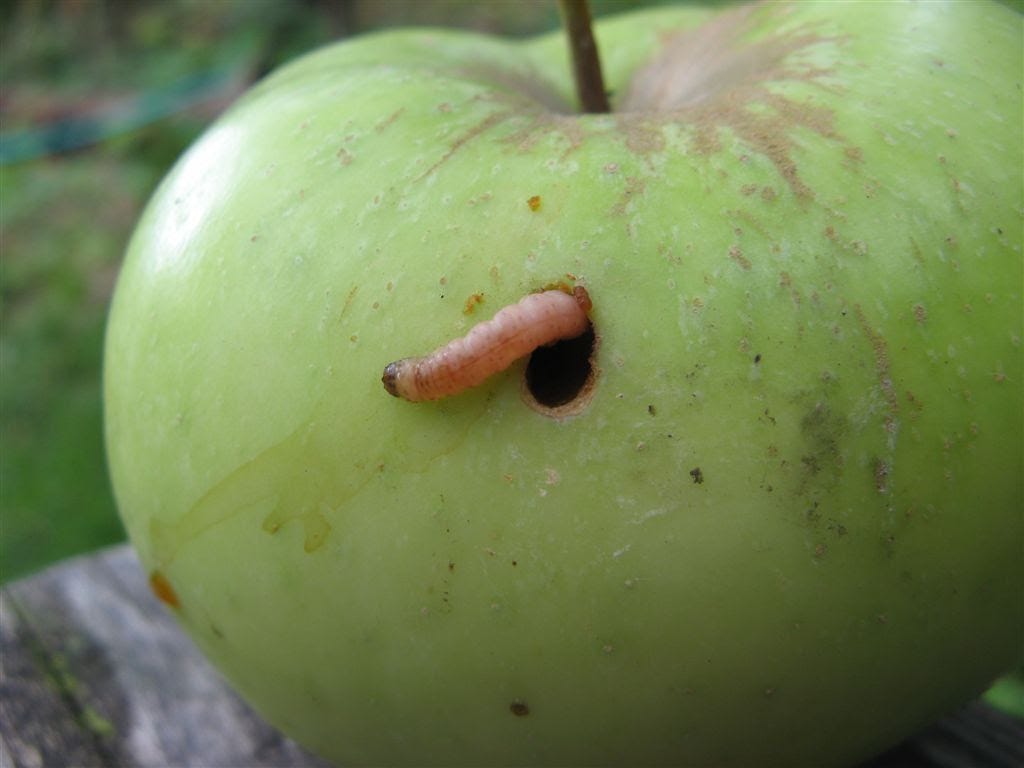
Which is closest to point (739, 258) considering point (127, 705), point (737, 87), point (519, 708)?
point (737, 87)

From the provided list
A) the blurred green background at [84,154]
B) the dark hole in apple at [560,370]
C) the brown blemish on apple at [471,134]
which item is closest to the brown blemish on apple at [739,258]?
the dark hole in apple at [560,370]

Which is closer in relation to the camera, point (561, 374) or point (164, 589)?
point (561, 374)

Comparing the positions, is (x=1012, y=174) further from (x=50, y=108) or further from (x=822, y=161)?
(x=50, y=108)

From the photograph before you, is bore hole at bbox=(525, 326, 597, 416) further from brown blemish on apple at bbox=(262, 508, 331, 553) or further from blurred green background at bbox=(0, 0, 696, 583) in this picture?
blurred green background at bbox=(0, 0, 696, 583)

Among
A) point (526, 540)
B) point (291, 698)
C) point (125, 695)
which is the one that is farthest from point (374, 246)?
point (125, 695)

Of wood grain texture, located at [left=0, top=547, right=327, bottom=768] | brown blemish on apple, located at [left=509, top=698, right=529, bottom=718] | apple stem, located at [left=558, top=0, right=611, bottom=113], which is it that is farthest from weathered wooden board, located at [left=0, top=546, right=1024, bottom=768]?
apple stem, located at [left=558, top=0, right=611, bottom=113]

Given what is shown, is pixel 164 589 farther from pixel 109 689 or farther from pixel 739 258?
pixel 739 258

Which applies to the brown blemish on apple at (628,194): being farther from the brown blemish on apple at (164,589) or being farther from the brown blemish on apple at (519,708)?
the brown blemish on apple at (164,589)
